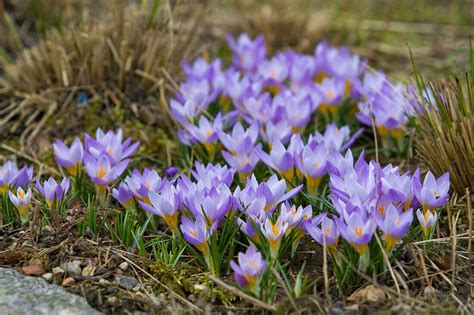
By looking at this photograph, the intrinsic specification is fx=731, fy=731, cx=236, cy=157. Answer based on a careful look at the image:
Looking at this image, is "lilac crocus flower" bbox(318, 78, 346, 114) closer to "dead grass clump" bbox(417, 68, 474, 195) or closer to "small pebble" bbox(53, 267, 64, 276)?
"dead grass clump" bbox(417, 68, 474, 195)

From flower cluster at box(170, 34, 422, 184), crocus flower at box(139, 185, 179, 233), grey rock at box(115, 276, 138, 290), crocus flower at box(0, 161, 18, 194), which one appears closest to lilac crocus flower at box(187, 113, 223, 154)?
flower cluster at box(170, 34, 422, 184)

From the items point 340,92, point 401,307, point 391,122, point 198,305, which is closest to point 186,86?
point 340,92

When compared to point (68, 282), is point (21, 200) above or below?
above

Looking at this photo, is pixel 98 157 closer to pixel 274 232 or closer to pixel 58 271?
pixel 58 271

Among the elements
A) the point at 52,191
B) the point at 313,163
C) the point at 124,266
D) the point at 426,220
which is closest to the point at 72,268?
the point at 124,266

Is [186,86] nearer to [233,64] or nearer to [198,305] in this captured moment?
[233,64]
